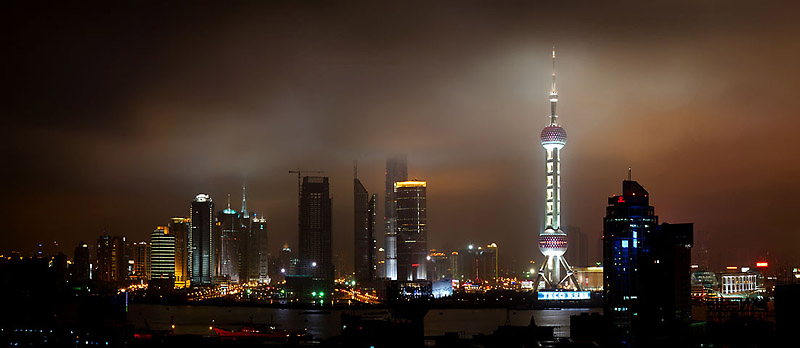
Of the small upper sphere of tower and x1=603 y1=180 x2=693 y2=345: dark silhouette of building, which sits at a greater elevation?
the small upper sphere of tower

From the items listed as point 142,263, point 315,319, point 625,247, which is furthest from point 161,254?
point 625,247

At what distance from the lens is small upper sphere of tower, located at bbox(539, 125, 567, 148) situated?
3868 inches

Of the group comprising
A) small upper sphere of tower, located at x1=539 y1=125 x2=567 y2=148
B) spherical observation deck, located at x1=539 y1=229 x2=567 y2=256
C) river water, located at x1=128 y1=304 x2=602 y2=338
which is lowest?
river water, located at x1=128 y1=304 x2=602 y2=338

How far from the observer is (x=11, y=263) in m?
60.6

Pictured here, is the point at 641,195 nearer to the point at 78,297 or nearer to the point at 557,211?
the point at 78,297

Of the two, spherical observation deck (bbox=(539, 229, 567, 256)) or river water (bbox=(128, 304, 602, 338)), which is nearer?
river water (bbox=(128, 304, 602, 338))

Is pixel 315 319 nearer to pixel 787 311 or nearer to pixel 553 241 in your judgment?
pixel 553 241

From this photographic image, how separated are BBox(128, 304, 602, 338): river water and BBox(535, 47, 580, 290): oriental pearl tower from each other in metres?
6.59

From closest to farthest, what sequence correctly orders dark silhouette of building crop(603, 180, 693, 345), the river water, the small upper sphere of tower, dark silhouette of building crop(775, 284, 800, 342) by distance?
dark silhouette of building crop(775, 284, 800, 342) < dark silhouette of building crop(603, 180, 693, 345) < the river water < the small upper sphere of tower

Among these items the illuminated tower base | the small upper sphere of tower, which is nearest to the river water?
the illuminated tower base

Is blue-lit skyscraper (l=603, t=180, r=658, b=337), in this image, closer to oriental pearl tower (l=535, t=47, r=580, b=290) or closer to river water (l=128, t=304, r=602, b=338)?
river water (l=128, t=304, r=602, b=338)

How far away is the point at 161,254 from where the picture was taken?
481 ft

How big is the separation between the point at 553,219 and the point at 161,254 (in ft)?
228

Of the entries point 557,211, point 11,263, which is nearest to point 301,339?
point 11,263
